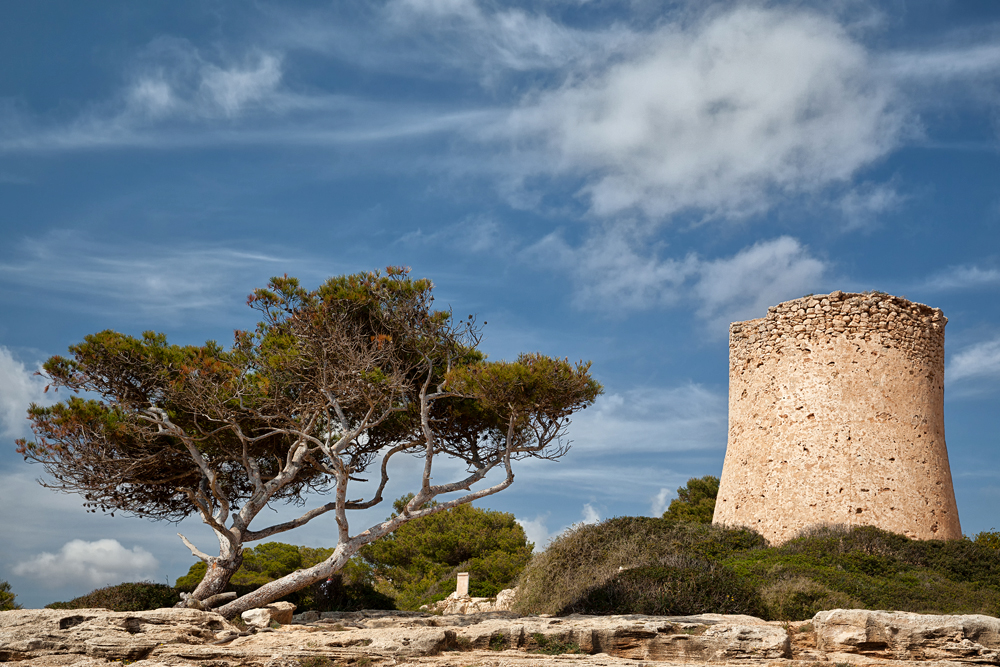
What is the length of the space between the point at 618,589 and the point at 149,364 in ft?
33.5

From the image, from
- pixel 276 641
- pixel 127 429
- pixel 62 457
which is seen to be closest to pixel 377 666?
pixel 276 641

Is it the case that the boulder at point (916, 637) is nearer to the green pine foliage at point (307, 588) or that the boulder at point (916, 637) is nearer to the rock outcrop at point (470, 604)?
the rock outcrop at point (470, 604)

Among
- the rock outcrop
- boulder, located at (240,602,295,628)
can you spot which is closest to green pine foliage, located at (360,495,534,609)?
the rock outcrop

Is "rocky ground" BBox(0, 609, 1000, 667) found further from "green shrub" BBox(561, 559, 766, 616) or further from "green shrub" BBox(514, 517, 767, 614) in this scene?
"green shrub" BBox(514, 517, 767, 614)

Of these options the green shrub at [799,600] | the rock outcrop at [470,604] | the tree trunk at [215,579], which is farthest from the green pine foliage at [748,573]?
the tree trunk at [215,579]

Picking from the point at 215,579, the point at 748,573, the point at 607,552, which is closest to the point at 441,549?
the point at 607,552

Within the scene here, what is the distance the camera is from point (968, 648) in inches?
369

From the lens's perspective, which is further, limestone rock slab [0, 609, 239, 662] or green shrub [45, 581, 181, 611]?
green shrub [45, 581, 181, 611]

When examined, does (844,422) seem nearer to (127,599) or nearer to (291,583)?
(291,583)

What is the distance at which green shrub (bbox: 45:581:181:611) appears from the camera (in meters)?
14.8

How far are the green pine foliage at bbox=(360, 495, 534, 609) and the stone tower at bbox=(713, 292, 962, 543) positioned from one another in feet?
26.7

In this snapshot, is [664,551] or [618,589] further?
[664,551]

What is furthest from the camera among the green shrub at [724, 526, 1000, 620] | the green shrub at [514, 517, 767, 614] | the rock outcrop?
the rock outcrop

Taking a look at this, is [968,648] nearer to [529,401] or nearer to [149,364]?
[529,401]
